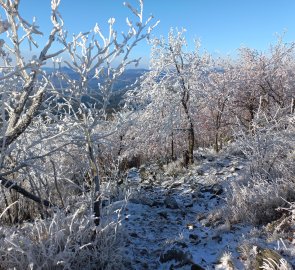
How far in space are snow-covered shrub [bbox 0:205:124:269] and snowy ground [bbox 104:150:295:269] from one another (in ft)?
1.04

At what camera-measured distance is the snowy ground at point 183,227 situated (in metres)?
4.22

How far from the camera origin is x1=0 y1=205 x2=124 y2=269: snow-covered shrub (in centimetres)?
342

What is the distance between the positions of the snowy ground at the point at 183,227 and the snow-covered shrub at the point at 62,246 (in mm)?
316

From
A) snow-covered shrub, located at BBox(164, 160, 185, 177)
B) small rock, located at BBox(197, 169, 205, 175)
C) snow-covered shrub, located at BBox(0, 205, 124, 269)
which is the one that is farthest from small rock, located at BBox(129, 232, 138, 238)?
snow-covered shrub, located at BBox(164, 160, 185, 177)

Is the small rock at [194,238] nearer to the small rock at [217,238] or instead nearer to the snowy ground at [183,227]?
the snowy ground at [183,227]

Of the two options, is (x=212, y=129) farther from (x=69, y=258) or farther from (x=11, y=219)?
(x=69, y=258)

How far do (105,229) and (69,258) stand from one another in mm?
672

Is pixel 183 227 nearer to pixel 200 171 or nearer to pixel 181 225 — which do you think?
pixel 181 225

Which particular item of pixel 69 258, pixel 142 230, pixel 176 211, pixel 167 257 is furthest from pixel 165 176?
pixel 69 258

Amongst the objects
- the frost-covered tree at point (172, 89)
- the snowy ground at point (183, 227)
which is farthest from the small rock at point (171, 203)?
the frost-covered tree at point (172, 89)

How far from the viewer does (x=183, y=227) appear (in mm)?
5484

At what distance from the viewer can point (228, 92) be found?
51.3 feet

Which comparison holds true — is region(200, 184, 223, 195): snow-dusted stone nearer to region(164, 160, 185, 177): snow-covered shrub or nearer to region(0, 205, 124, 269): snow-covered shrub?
region(164, 160, 185, 177): snow-covered shrub

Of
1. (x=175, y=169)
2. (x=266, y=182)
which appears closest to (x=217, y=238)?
(x=266, y=182)
